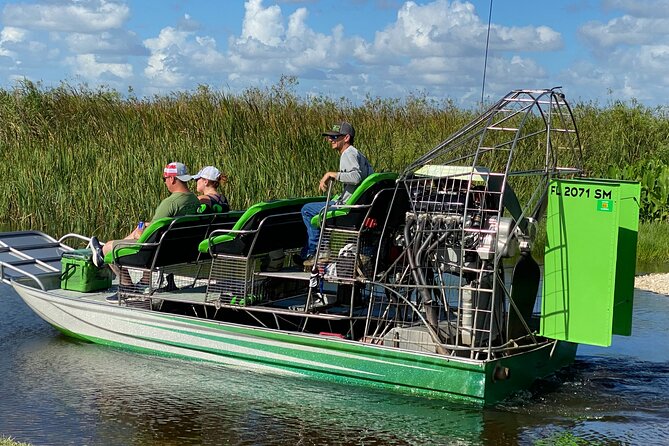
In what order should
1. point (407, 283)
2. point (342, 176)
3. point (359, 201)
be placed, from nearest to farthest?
point (359, 201) < point (407, 283) < point (342, 176)

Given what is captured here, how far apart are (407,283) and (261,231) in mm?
1474

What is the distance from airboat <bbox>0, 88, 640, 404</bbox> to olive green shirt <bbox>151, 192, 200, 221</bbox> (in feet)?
0.89

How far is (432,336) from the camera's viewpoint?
8008mm

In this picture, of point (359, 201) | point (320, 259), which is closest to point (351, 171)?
point (359, 201)

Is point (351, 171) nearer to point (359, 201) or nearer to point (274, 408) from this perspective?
point (359, 201)

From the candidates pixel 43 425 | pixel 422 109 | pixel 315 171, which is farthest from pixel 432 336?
pixel 422 109

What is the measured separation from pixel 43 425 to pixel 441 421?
10.3 feet

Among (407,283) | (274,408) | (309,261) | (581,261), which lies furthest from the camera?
(407,283)

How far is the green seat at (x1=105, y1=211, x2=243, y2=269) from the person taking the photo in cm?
919

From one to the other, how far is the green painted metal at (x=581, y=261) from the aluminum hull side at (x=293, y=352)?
0.55 m

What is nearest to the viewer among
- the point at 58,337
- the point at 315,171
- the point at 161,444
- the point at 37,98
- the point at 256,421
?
the point at 161,444

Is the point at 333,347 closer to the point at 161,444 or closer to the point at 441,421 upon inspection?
the point at 441,421

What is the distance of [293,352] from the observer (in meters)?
8.65

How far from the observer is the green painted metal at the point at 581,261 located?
768 centimetres
